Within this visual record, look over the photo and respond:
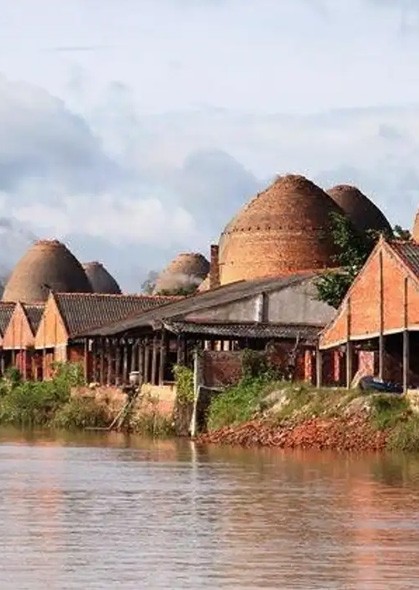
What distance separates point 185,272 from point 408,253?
70.8 metres

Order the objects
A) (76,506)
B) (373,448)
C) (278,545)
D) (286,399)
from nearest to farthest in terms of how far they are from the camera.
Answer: (278,545)
(76,506)
(373,448)
(286,399)

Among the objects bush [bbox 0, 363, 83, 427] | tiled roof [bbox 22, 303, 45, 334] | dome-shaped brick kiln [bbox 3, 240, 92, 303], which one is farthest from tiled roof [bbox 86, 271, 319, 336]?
dome-shaped brick kiln [bbox 3, 240, 92, 303]

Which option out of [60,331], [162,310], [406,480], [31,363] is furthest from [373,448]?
[31,363]

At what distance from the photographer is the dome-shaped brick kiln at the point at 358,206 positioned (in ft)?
261

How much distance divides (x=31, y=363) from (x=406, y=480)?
4488 centimetres

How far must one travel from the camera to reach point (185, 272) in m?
108

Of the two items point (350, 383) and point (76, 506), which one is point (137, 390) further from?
point (76, 506)

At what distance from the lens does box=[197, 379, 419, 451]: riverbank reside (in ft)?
114

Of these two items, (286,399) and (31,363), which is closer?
(286,399)

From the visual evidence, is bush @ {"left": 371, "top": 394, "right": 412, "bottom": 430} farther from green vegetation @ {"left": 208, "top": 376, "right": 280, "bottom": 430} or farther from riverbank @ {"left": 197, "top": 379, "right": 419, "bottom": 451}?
green vegetation @ {"left": 208, "top": 376, "right": 280, "bottom": 430}

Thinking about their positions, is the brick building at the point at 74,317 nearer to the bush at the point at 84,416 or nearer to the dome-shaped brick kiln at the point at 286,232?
the dome-shaped brick kiln at the point at 286,232

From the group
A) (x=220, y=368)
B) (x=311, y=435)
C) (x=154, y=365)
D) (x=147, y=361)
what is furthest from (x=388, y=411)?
(x=147, y=361)

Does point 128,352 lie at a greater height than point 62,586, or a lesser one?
greater

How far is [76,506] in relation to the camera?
23297mm
